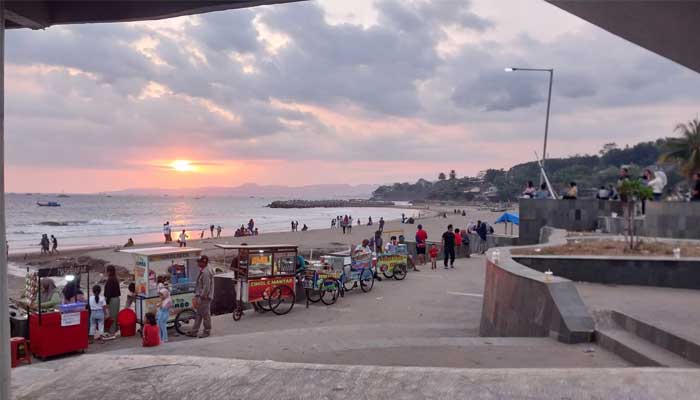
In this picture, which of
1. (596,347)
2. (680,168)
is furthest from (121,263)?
(680,168)

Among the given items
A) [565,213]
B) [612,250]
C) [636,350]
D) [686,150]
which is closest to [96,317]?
[636,350]

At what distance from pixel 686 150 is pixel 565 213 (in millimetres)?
17000

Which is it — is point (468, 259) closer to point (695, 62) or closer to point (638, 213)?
point (638, 213)

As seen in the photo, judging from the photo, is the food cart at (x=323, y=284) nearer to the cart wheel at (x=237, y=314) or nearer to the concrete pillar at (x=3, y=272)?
the cart wheel at (x=237, y=314)

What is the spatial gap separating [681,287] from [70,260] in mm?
31481

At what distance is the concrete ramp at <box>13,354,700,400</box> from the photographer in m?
4.53

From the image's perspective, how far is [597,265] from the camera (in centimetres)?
1064

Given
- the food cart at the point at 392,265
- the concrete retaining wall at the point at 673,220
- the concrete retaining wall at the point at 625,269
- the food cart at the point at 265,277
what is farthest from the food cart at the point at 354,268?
the concrete retaining wall at the point at 673,220

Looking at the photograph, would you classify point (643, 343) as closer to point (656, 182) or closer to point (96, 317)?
point (96, 317)

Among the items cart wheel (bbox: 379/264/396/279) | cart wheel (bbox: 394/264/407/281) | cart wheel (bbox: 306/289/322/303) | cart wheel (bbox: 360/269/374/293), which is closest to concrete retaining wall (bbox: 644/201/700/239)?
cart wheel (bbox: 394/264/407/281)

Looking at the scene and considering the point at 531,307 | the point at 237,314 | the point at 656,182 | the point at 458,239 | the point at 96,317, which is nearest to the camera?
the point at 531,307

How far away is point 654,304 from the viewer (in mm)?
8469

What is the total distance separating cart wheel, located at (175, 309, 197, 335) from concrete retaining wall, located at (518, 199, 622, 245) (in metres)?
14.4

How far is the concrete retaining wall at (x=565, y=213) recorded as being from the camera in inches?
780
